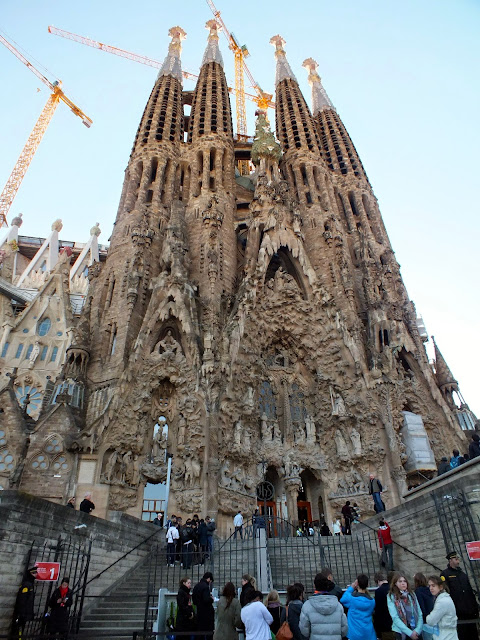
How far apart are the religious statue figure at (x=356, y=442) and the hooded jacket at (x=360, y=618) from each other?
15.0 meters

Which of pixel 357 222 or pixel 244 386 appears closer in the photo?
pixel 244 386

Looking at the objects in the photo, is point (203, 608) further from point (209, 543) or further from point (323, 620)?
point (209, 543)

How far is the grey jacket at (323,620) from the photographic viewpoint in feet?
12.4

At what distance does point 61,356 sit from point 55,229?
23.9 m

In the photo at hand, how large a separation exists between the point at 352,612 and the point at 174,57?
43.8 metres

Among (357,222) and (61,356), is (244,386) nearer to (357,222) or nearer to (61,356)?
(61,356)

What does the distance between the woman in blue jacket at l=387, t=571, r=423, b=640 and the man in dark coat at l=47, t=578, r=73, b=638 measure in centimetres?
410

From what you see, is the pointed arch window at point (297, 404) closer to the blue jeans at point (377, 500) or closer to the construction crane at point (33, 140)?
the blue jeans at point (377, 500)

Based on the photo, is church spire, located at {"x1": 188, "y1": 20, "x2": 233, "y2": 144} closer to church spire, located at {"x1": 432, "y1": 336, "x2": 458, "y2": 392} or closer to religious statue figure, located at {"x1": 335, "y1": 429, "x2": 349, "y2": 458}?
church spire, located at {"x1": 432, "y1": 336, "x2": 458, "y2": 392}

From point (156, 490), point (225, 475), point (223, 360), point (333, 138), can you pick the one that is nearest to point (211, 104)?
point (333, 138)

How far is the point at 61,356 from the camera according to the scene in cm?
2648

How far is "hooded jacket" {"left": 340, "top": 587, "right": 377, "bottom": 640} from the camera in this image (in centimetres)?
417

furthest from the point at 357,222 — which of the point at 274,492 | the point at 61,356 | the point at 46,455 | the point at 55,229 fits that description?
the point at 55,229

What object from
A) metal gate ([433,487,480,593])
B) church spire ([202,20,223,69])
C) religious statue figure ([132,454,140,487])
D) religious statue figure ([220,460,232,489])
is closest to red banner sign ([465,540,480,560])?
metal gate ([433,487,480,593])
